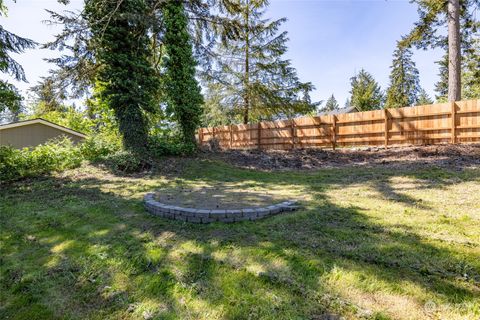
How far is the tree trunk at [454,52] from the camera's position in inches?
363

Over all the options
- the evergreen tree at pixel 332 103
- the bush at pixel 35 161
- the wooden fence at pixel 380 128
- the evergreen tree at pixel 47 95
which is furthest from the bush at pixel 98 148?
the evergreen tree at pixel 332 103

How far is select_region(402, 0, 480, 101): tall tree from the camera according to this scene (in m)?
9.28

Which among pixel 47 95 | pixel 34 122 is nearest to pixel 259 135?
pixel 47 95

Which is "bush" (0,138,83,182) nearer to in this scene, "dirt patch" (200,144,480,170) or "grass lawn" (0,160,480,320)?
"grass lawn" (0,160,480,320)

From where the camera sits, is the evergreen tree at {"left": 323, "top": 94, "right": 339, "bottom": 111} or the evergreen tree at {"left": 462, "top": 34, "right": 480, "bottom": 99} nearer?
the evergreen tree at {"left": 462, "top": 34, "right": 480, "bottom": 99}

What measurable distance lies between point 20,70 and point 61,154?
2532 mm

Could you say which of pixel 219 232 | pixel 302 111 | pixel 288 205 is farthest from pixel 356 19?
pixel 219 232

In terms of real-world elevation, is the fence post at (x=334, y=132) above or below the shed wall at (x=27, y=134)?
below

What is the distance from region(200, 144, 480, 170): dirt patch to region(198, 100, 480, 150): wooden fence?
753 millimetres

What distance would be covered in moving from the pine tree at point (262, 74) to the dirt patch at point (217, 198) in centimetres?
1010

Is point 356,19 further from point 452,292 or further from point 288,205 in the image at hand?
point 452,292

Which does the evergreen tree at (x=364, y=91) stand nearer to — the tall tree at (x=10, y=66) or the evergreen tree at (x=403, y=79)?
the evergreen tree at (x=403, y=79)

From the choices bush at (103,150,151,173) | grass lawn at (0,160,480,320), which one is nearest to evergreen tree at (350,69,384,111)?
grass lawn at (0,160,480,320)

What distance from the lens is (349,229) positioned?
123 inches
